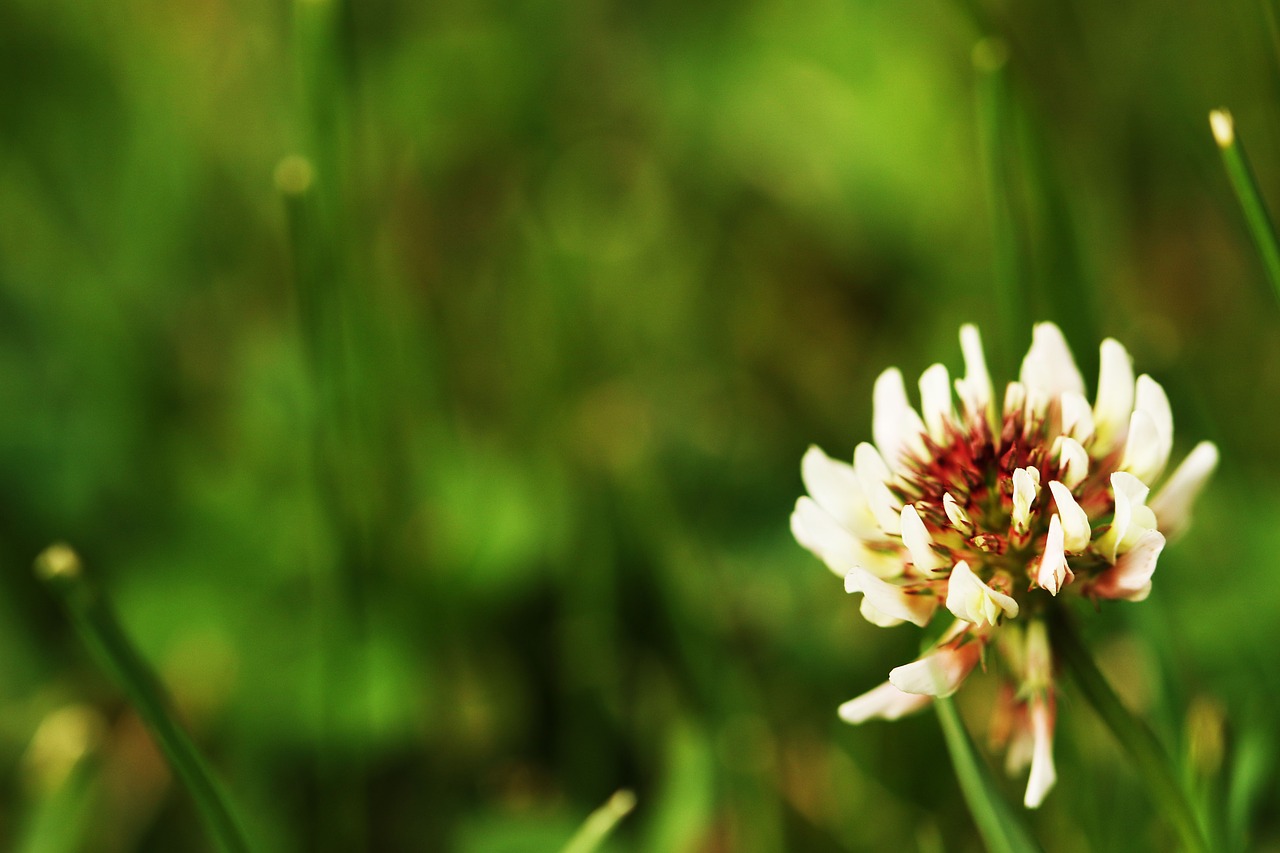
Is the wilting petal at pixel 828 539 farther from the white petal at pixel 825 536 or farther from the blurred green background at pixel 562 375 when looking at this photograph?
the blurred green background at pixel 562 375

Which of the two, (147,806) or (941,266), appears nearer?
(147,806)

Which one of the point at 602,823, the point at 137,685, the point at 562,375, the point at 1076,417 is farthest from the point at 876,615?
the point at 562,375

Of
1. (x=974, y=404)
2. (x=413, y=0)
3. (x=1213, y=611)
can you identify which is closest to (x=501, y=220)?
(x=413, y=0)

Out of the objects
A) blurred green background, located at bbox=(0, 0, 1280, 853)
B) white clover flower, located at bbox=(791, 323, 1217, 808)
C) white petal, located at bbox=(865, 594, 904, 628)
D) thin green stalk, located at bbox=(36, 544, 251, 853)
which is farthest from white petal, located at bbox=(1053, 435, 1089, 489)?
thin green stalk, located at bbox=(36, 544, 251, 853)

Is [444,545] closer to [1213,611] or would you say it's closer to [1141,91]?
[1213,611]

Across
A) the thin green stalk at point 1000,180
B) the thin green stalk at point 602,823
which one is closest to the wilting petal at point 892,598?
the thin green stalk at point 602,823

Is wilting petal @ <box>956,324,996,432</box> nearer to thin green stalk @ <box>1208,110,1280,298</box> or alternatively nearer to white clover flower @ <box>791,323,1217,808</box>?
white clover flower @ <box>791,323,1217,808</box>
